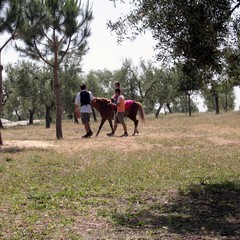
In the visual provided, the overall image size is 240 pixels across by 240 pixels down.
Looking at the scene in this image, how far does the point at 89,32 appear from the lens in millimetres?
19344

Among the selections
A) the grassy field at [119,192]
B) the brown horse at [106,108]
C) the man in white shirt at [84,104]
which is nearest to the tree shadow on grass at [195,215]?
the grassy field at [119,192]

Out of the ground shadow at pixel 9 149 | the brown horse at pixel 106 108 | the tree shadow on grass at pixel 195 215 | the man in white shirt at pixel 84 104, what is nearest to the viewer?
the tree shadow on grass at pixel 195 215

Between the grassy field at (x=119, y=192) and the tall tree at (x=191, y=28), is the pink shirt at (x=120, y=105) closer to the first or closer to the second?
the grassy field at (x=119, y=192)

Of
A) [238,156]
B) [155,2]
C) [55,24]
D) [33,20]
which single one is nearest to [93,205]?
[155,2]

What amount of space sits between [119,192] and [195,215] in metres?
1.92

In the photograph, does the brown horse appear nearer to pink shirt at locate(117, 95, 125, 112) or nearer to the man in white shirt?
pink shirt at locate(117, 95, 125, 112)

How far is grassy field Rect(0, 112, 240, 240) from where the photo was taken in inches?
227

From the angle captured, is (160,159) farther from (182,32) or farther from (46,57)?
(46,57)

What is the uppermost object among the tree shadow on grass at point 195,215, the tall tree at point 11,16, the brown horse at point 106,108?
the tall tree at point 11,16

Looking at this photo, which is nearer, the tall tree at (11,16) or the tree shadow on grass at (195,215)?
the tree shadow on grass at (195,215)

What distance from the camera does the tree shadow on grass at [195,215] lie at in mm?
5684

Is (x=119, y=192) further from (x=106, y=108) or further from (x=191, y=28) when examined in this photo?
(x=106, y=108)

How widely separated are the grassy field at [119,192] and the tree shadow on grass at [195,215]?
0.01m

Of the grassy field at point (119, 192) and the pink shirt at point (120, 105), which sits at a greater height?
the pink shirt at point (120, 105)
